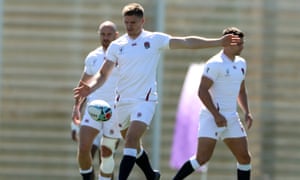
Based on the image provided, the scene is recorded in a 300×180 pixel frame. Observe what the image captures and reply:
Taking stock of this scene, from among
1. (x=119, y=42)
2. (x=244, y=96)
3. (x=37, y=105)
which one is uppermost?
(x=119, y=42)

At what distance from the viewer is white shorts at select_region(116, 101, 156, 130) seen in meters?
11.4

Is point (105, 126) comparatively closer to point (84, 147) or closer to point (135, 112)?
point (84, 147)

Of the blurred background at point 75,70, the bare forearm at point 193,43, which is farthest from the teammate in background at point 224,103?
the blurred background at point 75,70

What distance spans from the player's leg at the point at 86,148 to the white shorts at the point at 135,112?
978 mm

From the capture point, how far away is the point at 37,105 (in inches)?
890

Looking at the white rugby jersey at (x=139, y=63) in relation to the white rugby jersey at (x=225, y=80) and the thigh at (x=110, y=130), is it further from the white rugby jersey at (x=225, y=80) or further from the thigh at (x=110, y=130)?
the thigh at (x=110, y=130)

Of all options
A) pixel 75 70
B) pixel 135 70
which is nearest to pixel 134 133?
pixel 135 70

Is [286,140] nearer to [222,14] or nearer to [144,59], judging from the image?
[222,14]

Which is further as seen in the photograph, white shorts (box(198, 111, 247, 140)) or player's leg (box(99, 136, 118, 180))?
player's leg (box(99, 136, 118, 180))

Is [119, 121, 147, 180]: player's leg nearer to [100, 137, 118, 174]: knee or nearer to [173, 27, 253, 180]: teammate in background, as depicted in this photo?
[173, 27, 253, 180]: teammate in background

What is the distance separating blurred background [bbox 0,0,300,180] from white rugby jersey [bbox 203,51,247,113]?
10.2 metres

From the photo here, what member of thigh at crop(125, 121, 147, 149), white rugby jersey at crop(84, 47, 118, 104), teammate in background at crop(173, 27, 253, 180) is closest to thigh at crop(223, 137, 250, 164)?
teammate in background at crop(173, 27, 253, 180)

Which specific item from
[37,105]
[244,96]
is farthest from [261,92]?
[244,96]

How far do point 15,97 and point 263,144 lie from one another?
18.4 ft
